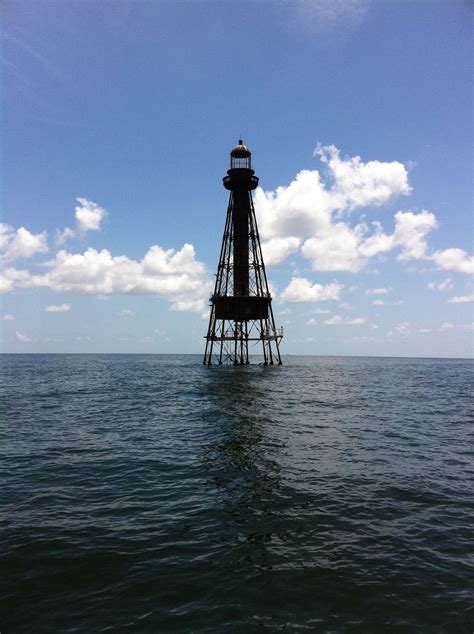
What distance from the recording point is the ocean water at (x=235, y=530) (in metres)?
5.83

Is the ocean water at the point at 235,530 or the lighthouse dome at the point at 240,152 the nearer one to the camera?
the ocean water at the point at 235,530

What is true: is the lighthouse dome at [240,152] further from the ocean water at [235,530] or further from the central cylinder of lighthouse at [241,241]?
the ocean water at [235,530]

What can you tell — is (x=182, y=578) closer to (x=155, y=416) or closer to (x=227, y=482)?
(x=227, y=482)

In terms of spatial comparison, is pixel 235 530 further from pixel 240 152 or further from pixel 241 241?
pixel 240 152

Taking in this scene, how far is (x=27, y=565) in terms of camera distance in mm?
7016

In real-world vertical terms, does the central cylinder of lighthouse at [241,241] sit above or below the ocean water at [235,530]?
above

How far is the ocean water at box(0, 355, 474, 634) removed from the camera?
230 inches

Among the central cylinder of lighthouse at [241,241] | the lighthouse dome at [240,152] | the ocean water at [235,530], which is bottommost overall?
the ocean water at [235,530]

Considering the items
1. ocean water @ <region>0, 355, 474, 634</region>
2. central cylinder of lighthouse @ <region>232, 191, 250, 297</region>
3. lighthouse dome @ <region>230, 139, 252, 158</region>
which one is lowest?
ocean water @ <region>0, 355, 474, 634</region>

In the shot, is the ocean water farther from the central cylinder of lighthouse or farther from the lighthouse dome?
the lighthouse dome

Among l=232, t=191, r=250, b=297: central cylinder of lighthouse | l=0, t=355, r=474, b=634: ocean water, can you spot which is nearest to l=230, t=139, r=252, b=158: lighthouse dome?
l=232, t=191, r=250, b=297: central cylinder of lighthouse

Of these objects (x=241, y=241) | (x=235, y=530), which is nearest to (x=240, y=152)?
(x=241, y=241)

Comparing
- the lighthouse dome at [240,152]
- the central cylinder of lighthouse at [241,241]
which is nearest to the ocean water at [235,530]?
the central cylinder of lighthouse at [241,241]

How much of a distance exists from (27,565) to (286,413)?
18.0 metres
